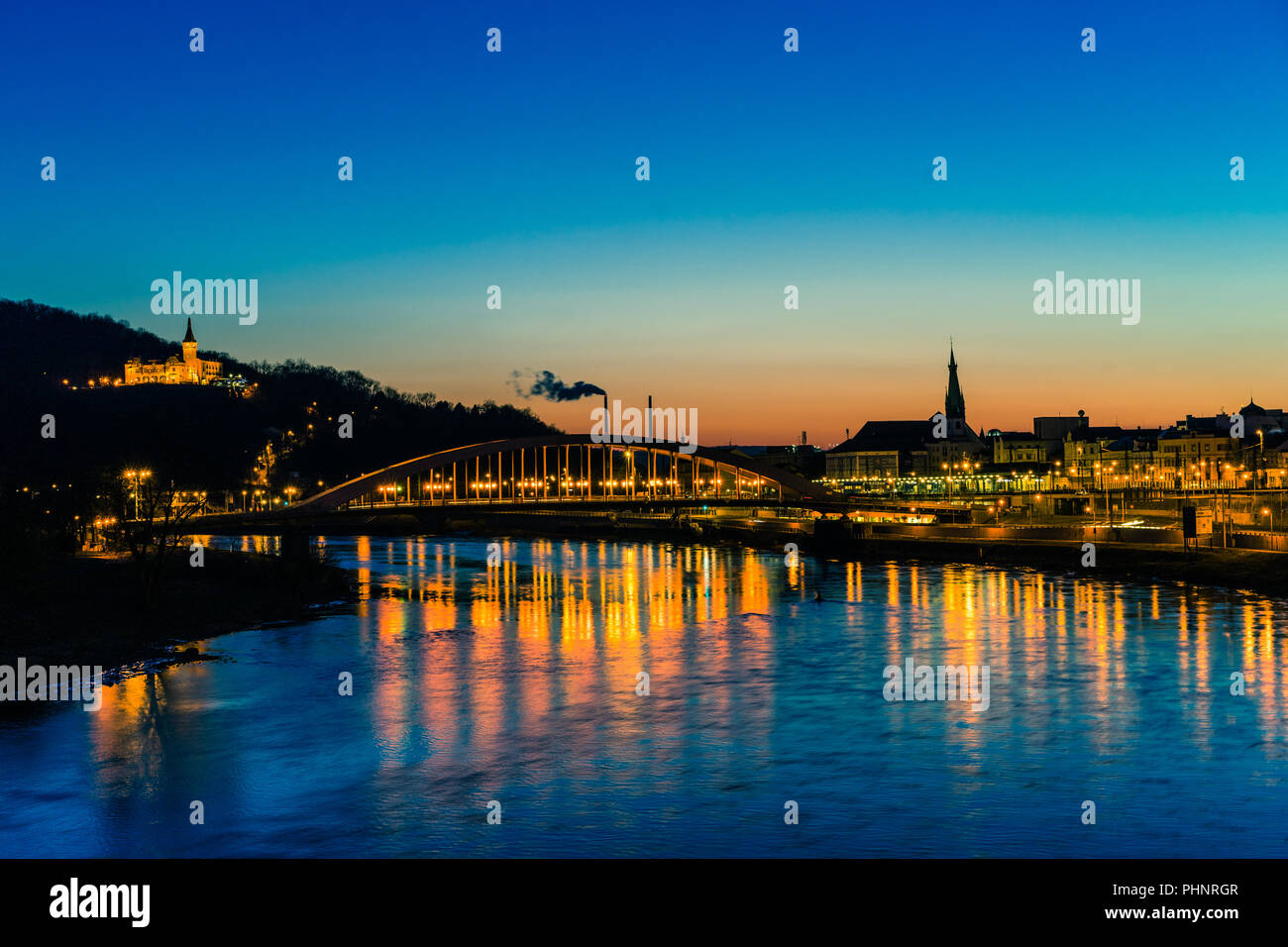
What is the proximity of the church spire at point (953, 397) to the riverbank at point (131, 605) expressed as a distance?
15089 cm

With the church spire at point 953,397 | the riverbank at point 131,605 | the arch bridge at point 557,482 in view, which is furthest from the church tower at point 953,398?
the riverbank at point 131,605

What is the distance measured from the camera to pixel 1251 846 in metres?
12.6

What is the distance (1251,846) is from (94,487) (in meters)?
47.4

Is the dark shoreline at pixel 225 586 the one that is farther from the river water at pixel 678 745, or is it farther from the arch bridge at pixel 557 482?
the arch bridge at pixel 557 482

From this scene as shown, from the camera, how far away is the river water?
1331 cm

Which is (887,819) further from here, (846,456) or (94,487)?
(846,456)

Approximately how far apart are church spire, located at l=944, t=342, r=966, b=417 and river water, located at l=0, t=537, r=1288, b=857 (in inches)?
6060

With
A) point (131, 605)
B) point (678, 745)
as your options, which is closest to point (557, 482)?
point (131, 605)

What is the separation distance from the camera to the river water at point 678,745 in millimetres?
13312

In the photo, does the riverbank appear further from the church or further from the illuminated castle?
the illuminated castle

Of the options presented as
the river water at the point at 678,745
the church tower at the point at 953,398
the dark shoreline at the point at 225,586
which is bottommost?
the river water at the point at 678,745

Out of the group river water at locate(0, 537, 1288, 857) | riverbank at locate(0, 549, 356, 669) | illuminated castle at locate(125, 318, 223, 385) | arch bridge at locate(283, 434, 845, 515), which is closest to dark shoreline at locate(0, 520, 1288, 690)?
riverbank at locate(0, 549, 356, 669)

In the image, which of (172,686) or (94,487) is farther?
(94,487)

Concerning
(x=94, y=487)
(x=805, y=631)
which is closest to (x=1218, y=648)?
(x=805, y=631)
